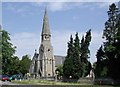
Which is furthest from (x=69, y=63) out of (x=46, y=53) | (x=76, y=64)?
(x=46, y=53)

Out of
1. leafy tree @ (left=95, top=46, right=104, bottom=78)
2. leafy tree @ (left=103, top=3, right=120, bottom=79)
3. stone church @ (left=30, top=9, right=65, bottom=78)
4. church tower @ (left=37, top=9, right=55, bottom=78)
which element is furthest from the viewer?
church tower @ (left=37, top=9, right=55, bottom=78)

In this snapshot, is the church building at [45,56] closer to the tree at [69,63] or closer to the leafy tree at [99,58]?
the tree at [69,63]

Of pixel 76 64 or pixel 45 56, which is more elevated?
pixel 45 56

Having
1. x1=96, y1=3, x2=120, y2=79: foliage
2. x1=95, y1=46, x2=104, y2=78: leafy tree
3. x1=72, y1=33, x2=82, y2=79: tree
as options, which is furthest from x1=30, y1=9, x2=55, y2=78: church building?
x1=96, y1=3, x2=120, y2=79: foliage

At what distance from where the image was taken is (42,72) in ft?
490

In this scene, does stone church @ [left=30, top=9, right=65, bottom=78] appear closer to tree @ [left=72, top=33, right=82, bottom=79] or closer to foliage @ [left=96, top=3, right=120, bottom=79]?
tree @ [left=72, top=33, right=82, bottom=79]

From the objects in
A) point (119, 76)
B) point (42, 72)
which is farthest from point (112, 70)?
point (42, 72)

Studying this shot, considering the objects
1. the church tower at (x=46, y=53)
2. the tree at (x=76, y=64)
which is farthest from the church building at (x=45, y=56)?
the tree at (x=76, y=64)

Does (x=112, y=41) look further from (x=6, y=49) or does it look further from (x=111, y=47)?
(x=6, y=49)

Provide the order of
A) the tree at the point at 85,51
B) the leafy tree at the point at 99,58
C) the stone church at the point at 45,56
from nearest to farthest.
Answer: the leafy tree at the point at 99,58
the tree at the point at 85,51
the stone church at the point at 45,56

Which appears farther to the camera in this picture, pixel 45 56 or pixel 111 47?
pixel 45 56

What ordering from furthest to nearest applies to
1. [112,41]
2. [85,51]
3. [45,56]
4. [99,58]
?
[45,56] < [85,51] < [99,58] < [112,41]

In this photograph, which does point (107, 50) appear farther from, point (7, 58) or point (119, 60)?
point (7, 58)

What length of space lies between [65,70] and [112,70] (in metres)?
28.5
